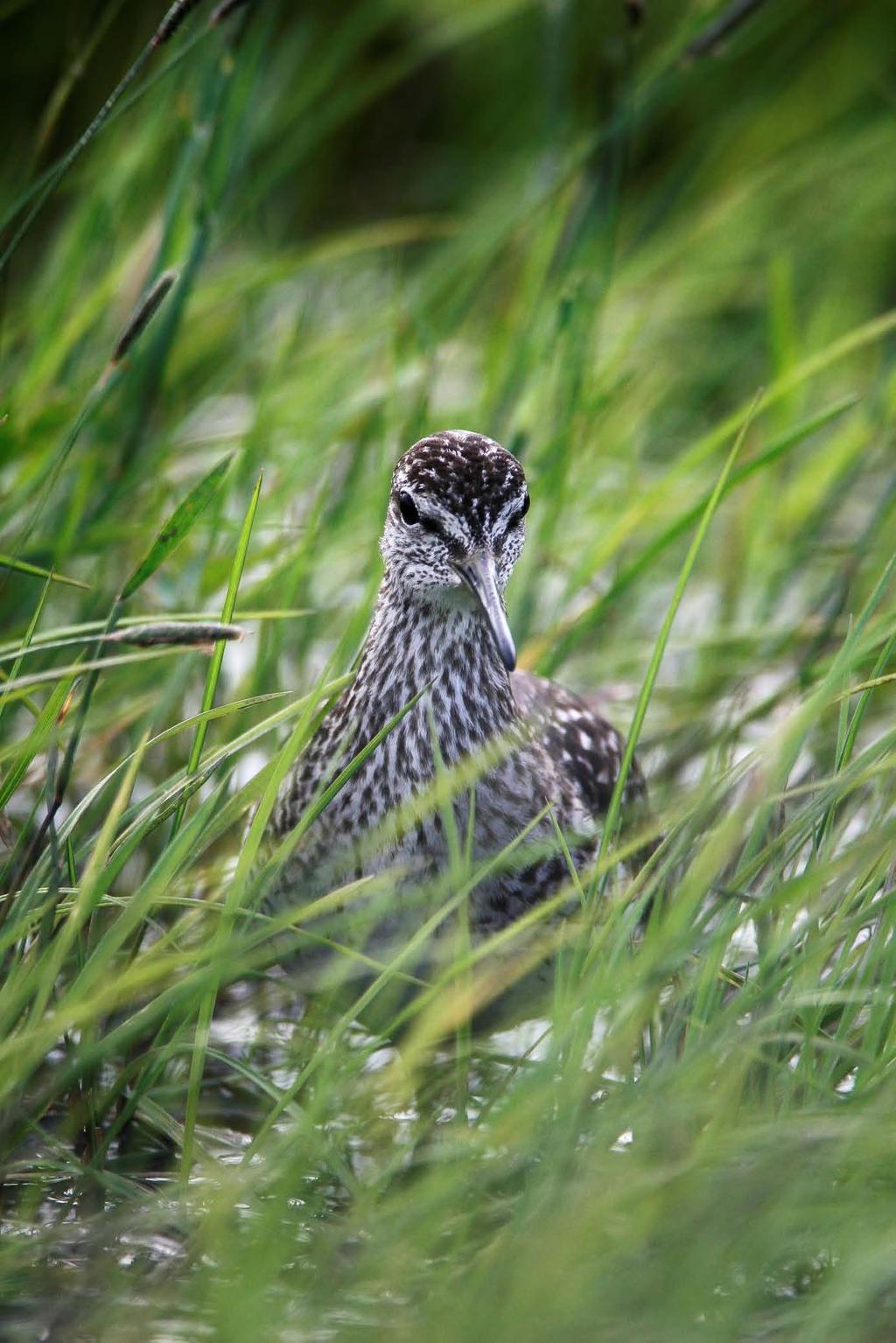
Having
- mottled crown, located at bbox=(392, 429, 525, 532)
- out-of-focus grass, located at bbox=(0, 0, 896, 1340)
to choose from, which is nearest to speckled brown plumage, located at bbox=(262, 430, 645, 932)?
mottled crown, located at bbox=(392, 429, 525, 532)

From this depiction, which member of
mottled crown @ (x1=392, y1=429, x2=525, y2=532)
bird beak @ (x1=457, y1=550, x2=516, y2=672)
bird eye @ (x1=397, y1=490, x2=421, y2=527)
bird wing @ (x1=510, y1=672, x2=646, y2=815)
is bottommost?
bird wing @ (x1=510, y1=672, x2=646, y2=815)

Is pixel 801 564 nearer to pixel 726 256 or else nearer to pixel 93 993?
pixel 726 256

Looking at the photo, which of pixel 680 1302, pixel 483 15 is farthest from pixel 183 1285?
pixel 483 15

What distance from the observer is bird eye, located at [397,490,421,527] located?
12.2ft

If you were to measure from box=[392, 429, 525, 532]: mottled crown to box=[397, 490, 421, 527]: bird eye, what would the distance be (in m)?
0.03

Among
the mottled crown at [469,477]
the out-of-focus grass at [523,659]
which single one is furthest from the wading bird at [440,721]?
the out-of-focus grass at [523,659]

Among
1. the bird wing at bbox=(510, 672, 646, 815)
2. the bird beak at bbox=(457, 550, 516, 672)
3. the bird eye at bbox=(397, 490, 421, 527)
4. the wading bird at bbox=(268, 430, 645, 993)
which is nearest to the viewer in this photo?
the bird beak at bbox=(457, 550, 516, 672)

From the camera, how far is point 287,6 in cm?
749

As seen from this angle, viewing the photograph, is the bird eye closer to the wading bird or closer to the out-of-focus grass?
the wading bird

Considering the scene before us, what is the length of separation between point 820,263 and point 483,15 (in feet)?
7.09

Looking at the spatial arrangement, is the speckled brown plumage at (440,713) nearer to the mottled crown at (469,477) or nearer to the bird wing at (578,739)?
the mottled crown at (469,477)

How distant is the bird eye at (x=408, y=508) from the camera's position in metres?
3.71

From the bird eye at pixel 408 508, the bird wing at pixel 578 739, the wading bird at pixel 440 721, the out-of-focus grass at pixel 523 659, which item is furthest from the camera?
the bird wing at pixel 578 739

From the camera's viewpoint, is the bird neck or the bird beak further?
the bird neck
